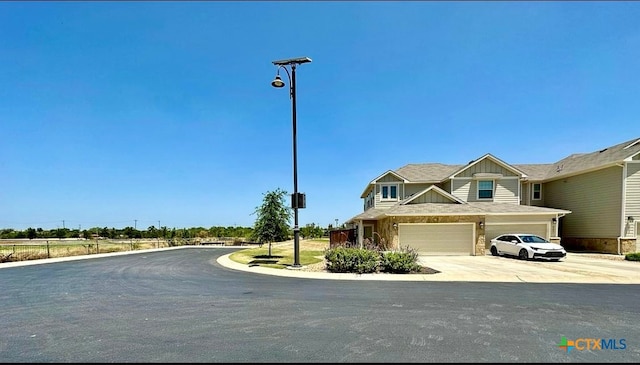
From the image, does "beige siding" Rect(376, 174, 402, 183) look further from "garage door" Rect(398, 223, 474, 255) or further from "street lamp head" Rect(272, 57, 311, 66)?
"street lamp head" Rect(272, 57, 311, 66)

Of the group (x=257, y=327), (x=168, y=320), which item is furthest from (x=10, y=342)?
(x=257, y=327)

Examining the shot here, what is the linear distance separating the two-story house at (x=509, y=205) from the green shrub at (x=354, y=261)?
23.2 feet

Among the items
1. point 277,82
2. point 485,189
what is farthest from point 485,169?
point 277,82

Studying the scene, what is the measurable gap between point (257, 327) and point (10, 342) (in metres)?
3.88

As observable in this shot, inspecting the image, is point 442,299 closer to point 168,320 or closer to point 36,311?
point 168,320

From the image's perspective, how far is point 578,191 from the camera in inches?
926

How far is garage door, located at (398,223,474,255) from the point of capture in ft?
64.8

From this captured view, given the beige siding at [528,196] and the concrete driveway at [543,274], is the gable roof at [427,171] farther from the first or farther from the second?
the concrete driveway at [543,274]

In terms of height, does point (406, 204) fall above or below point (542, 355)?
above

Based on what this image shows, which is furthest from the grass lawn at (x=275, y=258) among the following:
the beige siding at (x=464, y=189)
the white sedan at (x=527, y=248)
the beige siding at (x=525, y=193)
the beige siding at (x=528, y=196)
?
the beige siding at (x=528, y=196)

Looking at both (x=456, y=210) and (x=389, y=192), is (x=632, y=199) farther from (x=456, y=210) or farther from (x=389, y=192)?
(x=389, y=192)

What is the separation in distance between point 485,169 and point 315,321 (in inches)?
918

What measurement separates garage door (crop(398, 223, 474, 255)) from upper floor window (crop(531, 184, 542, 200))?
11.8 m

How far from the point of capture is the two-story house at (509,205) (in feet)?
65.0
